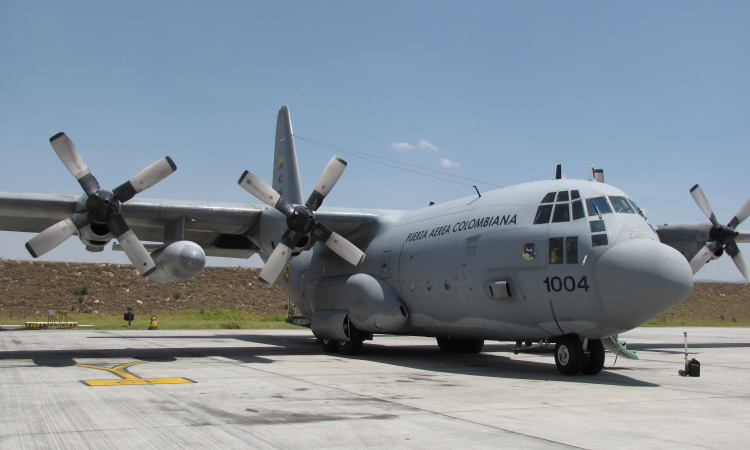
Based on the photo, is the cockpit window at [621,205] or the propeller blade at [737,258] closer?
the cockpit window at [621,205]

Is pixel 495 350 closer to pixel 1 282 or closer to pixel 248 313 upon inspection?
pixel 248 313

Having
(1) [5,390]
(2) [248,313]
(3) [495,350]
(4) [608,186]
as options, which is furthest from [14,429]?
(2) [248,313]

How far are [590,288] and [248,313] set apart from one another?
39681 millimetres

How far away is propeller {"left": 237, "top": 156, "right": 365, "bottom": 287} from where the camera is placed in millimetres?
15438

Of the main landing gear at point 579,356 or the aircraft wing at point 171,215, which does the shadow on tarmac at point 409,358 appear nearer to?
the main landing gear at point 579,356

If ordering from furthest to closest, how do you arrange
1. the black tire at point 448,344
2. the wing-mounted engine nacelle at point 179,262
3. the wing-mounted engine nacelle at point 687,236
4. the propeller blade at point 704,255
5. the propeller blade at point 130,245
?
the wing-mounted engine nacelle at point 687,236, the propeller blade at point 704,255, the black tire at point 448,344, the wing-mounted engine nacelle at point 179,262, the propeller blade at point 130,245

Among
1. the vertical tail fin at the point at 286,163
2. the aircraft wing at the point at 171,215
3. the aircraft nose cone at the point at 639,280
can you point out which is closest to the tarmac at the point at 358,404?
the aircraft nose cone at the point at 639,280

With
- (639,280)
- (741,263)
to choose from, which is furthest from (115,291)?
(639,280)

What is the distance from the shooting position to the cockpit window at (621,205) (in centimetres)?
1162

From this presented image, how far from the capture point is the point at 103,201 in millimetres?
14000

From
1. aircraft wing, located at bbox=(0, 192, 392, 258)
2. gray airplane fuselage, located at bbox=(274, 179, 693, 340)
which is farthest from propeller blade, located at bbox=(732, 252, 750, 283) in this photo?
aircraft wing, located at bbox=(0, 192, 392, 258)

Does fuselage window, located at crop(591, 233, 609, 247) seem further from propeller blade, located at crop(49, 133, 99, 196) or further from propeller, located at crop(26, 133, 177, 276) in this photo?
propeller blade, located at crop(49, 133, 99, 196)

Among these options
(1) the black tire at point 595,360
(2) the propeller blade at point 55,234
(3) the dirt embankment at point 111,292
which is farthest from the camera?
(3) the dirt embankment at point 111,292

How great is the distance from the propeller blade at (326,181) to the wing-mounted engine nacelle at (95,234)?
512cm
